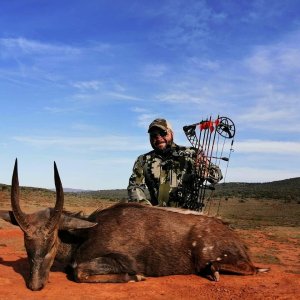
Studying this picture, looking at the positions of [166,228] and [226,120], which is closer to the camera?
[166,228]

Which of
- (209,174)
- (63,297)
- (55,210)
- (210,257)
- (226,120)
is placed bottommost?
(63,297)

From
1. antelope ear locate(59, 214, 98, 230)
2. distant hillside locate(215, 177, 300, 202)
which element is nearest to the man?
antelope ear locate(59, 214, 98, 230)

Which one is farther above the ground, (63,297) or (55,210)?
(55,210)

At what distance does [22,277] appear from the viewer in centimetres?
771

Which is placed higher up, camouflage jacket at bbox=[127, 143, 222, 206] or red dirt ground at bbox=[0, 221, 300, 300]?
camouflage jacket at bbox=[127, 143, 222, 206]

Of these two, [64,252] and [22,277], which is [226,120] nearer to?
[64,252]

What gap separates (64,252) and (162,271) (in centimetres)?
172

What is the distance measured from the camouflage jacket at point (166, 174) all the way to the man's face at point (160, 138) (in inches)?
6.9

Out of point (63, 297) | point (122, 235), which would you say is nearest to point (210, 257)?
point (122, 235)

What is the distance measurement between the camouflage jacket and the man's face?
18 cm

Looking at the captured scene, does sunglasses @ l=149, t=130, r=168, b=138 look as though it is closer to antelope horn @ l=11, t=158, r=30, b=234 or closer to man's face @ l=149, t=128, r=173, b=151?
man's face @ l=149, t=128, r=173, b=151

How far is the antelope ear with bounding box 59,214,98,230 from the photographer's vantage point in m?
7.81

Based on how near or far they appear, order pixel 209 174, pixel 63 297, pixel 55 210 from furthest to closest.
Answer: pixel 209 174, pixel 55 210, pixel 63 297

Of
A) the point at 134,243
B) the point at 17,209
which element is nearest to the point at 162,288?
the point at 134,243
